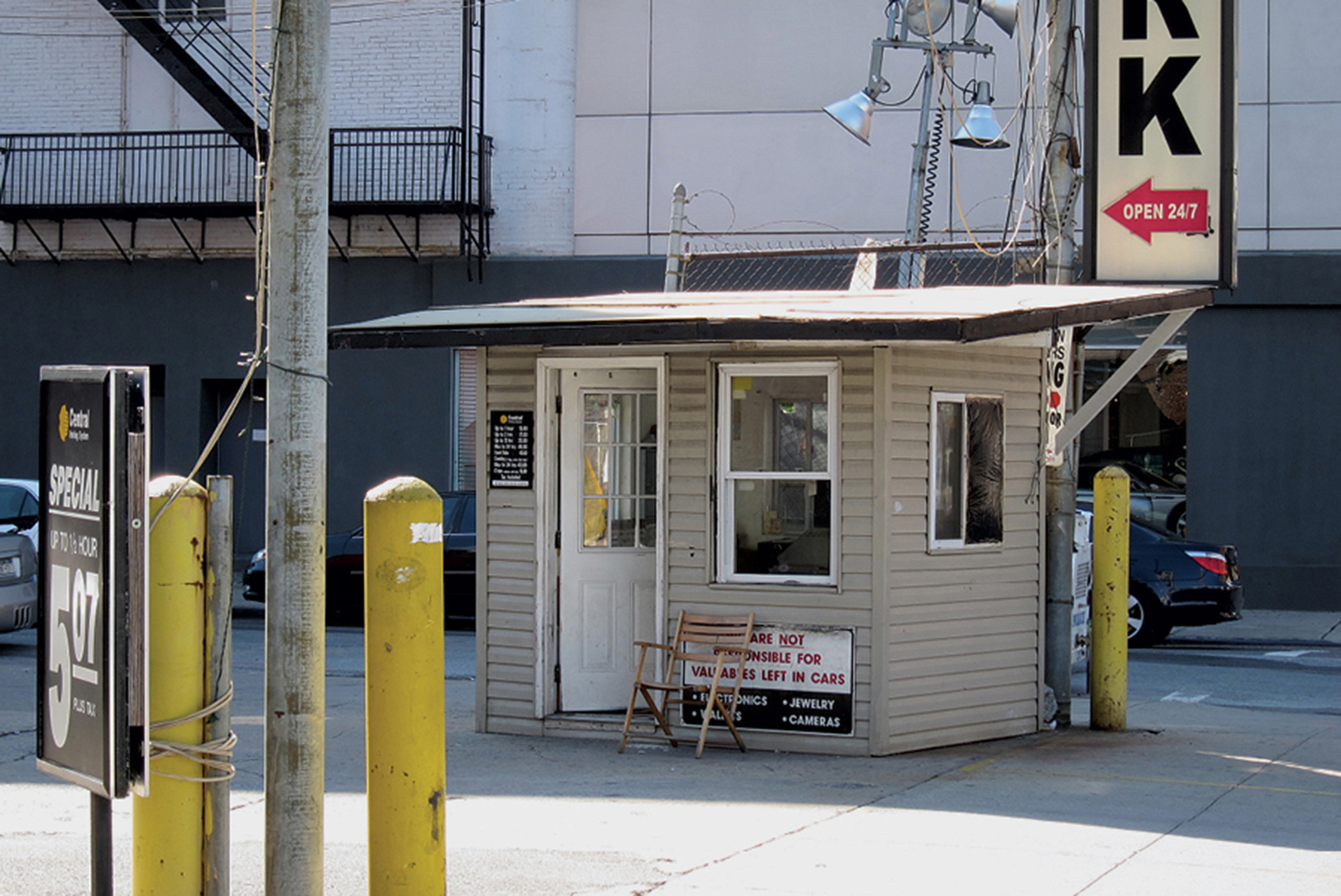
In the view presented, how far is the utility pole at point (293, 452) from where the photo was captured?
15.2ft

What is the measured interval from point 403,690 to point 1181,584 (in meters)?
10.9

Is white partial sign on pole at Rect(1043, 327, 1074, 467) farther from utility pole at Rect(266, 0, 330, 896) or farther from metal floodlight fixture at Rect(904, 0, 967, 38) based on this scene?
metal floodlight fixture at Rect(904, 0, 967, 38)

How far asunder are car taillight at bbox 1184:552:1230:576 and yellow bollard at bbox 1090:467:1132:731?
5.18m

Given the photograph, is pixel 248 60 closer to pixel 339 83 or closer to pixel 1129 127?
pixel 339 83

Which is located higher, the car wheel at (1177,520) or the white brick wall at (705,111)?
the white brick wall at (705,111)

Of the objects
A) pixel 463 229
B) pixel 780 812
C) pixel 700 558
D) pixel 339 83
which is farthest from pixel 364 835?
pixel 339 83

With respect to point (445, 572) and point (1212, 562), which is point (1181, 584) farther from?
point (445, 572)

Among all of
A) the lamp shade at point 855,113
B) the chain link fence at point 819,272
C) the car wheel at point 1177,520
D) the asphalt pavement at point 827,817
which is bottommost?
the asphalt pavement at point 827,817

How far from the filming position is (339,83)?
20469 millimetres

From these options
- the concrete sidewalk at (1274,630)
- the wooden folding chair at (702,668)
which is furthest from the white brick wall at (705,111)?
the wooden folding chair at (702,668)

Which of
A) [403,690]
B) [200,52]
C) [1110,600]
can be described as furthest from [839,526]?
[200,52]

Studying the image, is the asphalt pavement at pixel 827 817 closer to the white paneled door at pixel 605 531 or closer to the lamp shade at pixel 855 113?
the white paneled door at pixel 605 531

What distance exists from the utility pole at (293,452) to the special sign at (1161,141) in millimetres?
5987

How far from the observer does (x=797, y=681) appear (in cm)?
848
